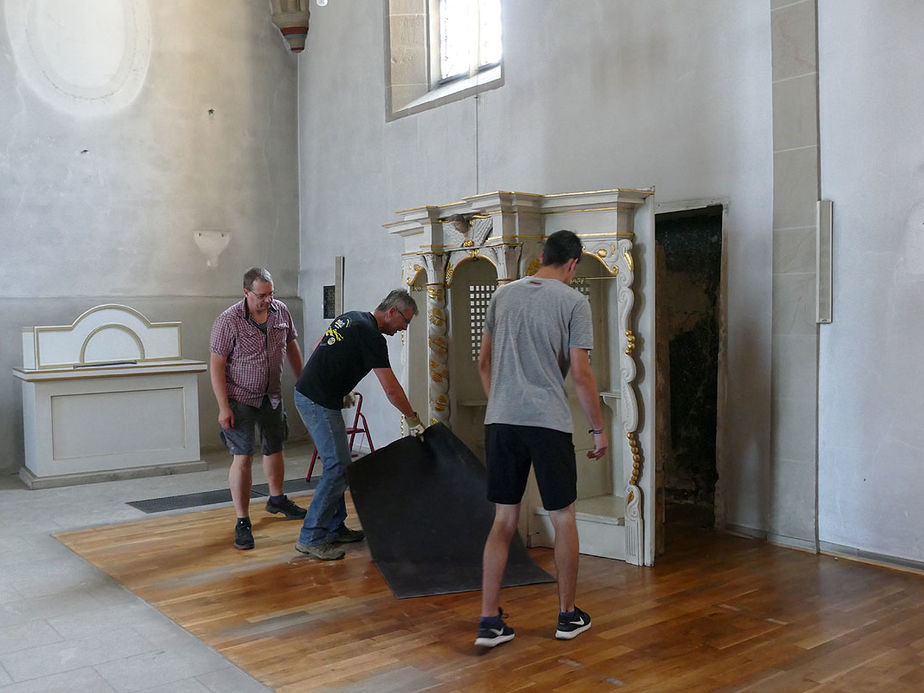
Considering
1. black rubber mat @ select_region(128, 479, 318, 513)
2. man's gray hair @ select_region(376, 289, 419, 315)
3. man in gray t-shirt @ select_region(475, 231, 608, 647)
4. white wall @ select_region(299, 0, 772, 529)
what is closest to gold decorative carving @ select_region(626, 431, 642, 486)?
white wall @ select_region(299, 0, 772, 529)

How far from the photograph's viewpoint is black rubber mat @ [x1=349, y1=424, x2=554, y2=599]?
4789 mm

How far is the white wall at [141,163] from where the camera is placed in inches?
333

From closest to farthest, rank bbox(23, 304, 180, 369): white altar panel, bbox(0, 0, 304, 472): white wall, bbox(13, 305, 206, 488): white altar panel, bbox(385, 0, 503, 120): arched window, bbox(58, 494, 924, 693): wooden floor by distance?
bbox(58, 494, 924, 693): wooden floor
bbox(13, 305, 206, 488): white altar panel
bbox(23, 304, 180, 369): white altar panel
bbox(385, 0, 503, 120): arched window
bbox(0, 0, 304, 472): white wall

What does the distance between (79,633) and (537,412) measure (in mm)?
2239

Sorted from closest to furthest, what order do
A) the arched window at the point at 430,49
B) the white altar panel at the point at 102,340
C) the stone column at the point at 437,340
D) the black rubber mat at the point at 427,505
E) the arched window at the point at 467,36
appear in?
the black rubber mat at the point at 427,505, the stone column at the point at 437,340, the white altar panel at the point at 102,340, the arched window at the point at 467,36, the arched window at the point at 430,49

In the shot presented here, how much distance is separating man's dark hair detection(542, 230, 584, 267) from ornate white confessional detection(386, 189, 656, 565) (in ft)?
3.85

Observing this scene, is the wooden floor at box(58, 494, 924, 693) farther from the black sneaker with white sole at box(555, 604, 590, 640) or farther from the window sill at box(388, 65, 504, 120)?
the window sill at box(388, 65, 504, 120)

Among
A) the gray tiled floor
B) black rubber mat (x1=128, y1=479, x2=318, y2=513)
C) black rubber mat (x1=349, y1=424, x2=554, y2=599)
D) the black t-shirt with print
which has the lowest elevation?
black rubber mat (x1=128, y1=479, x2=318, y2=513)

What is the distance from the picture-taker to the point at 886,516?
4.83m

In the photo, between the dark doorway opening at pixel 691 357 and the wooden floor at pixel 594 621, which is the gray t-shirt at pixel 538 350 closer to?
the wooden floor at pixel 594 621

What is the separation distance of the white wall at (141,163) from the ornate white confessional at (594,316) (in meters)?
4.17

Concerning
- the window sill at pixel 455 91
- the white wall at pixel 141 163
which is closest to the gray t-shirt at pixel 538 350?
the window sill at pixel 455 91

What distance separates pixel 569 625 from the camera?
377cm

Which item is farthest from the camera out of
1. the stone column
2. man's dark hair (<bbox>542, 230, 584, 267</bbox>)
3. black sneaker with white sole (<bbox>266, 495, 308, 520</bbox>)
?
black sneaker with white sole (<bbox>266, 495, 308, 520</bbox>)
